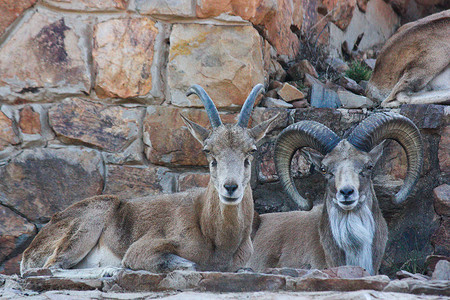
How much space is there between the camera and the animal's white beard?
6.43 m

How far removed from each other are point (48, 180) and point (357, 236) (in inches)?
141

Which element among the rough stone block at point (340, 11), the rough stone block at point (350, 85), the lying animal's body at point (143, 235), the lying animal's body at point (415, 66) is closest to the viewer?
the lying animal's body at point (143, 235)

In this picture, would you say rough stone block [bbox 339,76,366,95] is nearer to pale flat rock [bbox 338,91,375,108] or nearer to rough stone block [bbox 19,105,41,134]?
pale flat rock [bbox 338,91,375,108]

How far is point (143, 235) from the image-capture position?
6.42 m

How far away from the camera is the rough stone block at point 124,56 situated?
23.7 feet

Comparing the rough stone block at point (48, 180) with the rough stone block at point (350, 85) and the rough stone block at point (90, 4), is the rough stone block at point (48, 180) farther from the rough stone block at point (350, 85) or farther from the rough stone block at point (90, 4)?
the rough stone block at point (350, 85)

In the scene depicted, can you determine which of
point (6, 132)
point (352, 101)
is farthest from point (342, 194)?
point (6, 132)

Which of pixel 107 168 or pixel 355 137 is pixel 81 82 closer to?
pixel 107 168

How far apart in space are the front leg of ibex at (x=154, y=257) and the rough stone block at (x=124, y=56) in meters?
1.98

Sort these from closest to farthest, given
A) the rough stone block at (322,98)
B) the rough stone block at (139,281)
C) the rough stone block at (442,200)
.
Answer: the rough stone block at (139,281)
the rough stone block at (442,200)
the rough stone block at (322,98)

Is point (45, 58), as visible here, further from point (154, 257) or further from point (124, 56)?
point (154, 257)

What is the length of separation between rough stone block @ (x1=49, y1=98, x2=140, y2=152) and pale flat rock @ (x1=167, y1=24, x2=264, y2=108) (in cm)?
62

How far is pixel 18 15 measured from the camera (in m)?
7.16

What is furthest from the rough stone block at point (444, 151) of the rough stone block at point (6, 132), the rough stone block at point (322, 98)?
the rough stone block at point (6, 132)
